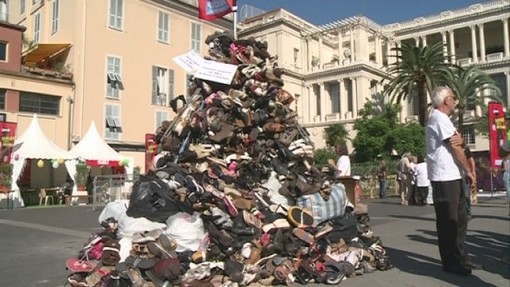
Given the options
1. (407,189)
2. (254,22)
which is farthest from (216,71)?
(254,22)

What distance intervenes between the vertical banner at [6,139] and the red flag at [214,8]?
15.8 m

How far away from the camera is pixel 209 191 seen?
4.95 metres

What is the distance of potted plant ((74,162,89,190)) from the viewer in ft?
79.6

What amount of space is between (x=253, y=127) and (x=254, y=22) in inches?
2220

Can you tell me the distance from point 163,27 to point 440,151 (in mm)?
34484

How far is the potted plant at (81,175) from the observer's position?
79.6 ft

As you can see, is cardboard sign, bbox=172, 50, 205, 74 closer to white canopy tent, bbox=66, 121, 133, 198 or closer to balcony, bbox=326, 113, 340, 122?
white canopy tent, bbox=66, 121, 133, 198

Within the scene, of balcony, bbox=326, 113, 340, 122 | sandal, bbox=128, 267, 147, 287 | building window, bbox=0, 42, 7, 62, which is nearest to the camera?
sandal, bbox=128, 267, 147, 287

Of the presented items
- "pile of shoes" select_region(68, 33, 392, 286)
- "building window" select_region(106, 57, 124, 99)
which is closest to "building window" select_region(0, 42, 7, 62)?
"building window" select_region(106, 57, 124, 99)

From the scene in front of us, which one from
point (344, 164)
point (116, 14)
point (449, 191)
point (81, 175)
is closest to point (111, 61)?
point (116, 14)

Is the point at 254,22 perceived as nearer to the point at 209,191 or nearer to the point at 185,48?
the point at 185,48

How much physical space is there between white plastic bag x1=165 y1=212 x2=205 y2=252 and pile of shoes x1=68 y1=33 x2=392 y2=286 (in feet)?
0.10

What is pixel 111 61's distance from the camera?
3300 centimetres

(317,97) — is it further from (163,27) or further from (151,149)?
(151,149)
